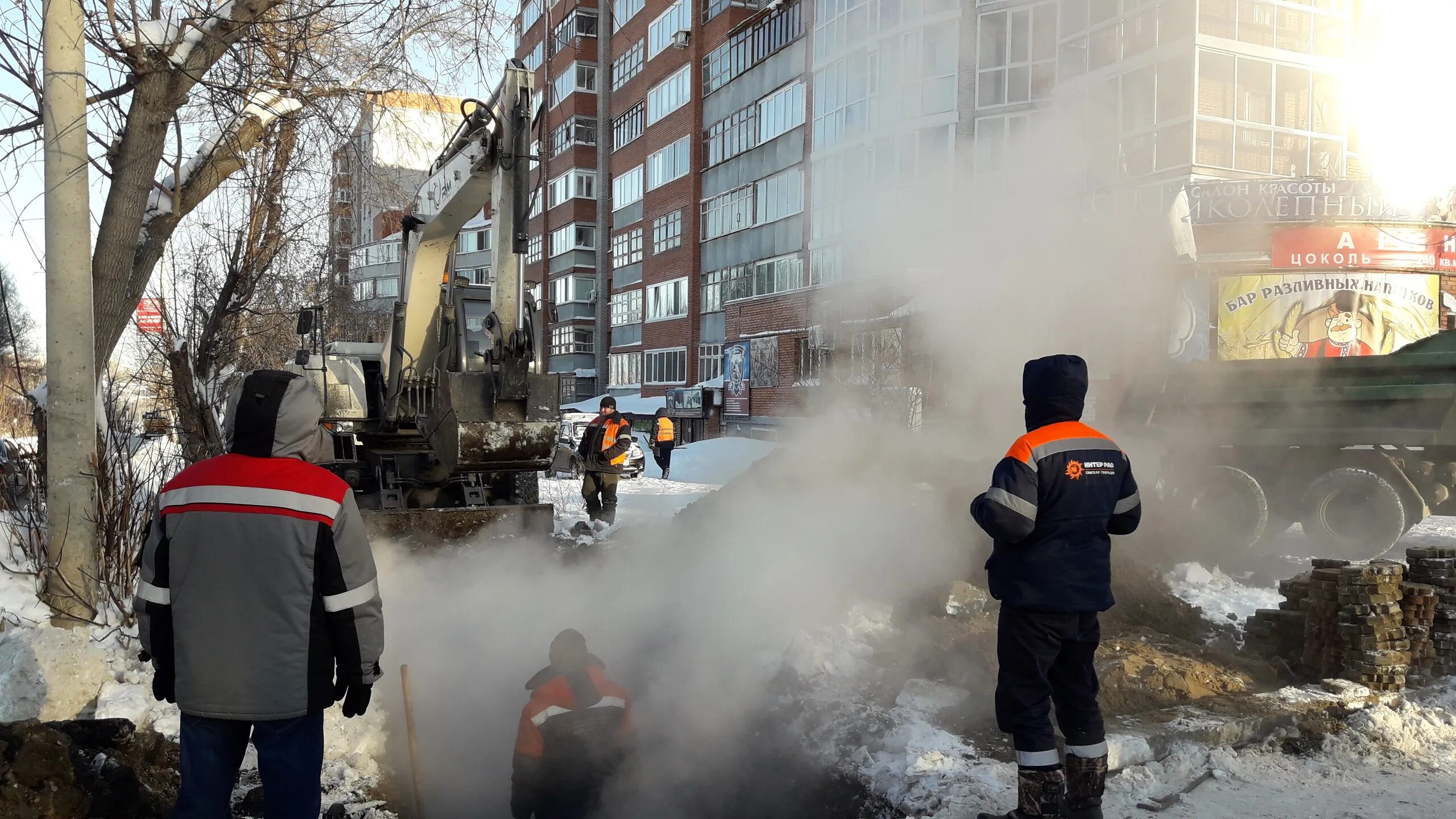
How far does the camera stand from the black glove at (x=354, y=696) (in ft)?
9.32

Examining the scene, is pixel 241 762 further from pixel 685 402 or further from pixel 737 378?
pixel 685 402

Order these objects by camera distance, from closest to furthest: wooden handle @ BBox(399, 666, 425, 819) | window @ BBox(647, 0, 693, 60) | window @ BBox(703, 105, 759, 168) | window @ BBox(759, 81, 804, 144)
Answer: wooden handle @ BBox(399, 666, 425, 819)
window @ BBox(759, 81, 804, 144)
window @ BBox(703, 105, 759, 168)
window @ BBox(647, 0, 693, 60)

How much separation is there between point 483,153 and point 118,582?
3.56 m

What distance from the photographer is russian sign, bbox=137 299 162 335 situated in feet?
26.7

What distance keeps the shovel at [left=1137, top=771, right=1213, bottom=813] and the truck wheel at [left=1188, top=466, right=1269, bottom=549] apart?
6.20 m

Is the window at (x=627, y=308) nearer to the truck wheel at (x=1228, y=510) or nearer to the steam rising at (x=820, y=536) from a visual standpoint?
the steam rising at (x=820, y=536)

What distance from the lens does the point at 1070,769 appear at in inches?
142

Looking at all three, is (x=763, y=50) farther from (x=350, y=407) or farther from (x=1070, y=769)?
(x=1070, y=769)

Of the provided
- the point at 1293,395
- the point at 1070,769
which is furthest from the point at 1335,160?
the point at 1070,769

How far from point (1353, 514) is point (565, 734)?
8815mm

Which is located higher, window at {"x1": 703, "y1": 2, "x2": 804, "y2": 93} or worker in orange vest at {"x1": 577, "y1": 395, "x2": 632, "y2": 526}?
window at {"x1": 703, "y1": 2, "x2": 804, "y2": 93}

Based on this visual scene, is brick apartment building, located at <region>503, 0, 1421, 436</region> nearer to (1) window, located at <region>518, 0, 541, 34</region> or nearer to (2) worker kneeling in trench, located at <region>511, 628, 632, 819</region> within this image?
(1) window, located at <region>518, 0, 541, 34</region>

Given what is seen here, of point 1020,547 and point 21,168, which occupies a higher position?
point 21,168

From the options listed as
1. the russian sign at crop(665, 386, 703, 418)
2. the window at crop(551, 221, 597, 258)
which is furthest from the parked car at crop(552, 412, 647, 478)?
the window at crop(551, 221, 597, 258)
